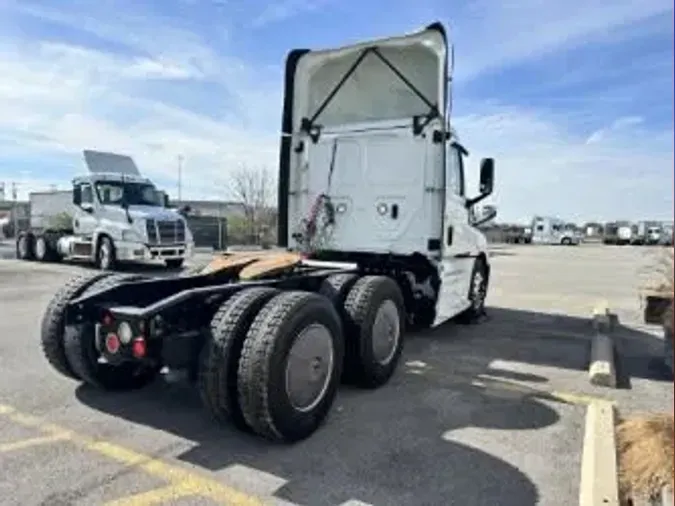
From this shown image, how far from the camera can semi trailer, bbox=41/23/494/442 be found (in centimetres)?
437

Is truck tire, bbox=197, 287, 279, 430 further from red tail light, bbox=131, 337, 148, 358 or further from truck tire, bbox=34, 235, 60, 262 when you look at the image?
truck tire, bbox=34, 235, 60, 262

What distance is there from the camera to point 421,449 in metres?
4.46

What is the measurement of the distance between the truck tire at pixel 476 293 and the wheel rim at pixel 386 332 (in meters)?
3.28

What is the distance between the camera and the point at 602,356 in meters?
7.16

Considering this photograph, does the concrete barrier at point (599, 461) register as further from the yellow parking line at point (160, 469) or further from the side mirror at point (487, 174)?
the side mirror at point (487, 174)

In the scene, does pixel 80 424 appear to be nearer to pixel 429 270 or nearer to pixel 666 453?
pixel 666 453

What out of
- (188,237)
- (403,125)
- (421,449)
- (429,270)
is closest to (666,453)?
(421,449)

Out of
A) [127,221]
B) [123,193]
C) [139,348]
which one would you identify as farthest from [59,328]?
[123,193]

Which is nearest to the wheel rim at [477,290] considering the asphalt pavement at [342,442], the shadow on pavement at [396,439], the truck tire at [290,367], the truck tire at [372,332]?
the asphalt pavement at [342,442]

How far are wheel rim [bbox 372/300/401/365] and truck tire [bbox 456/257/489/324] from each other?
10.7 feet

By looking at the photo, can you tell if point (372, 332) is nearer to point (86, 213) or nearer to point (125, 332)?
point (125, 332)

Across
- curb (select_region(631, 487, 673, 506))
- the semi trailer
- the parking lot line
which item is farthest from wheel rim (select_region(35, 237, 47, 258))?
curb (select_region(631, 487, 673, 506))

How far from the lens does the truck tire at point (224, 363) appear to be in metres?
4.25

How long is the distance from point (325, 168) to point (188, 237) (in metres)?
11.7
